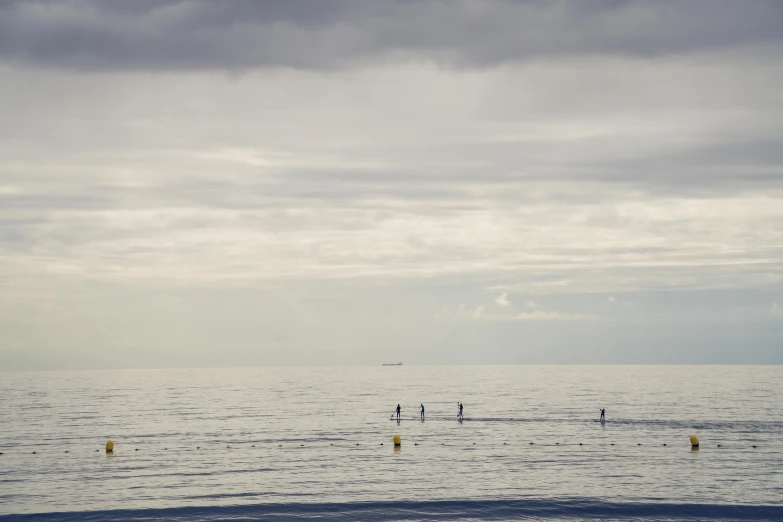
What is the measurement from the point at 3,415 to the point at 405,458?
112379 millimetres

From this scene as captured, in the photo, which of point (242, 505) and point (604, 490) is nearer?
point (242, 505)

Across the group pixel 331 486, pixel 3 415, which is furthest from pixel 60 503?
pixel 3 415

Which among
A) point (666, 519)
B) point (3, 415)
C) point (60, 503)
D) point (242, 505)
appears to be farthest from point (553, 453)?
point (3, 415)

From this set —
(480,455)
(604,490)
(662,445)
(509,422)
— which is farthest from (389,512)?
(509,422)

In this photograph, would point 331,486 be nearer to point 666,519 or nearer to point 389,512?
point 389,512

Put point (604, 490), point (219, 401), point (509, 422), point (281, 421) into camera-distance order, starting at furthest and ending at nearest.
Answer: point (219, 401) < point (281, 421) < point (509, 422) < point (604, 490)

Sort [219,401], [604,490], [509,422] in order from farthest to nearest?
[219,401], [509,422], [604,490]

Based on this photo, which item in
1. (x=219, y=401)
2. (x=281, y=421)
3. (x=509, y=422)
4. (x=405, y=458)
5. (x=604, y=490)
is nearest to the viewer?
(x=604, y=490)

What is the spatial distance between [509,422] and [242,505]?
229ft

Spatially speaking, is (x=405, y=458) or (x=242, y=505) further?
(x=405, y=458)

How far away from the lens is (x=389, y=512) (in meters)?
59.6

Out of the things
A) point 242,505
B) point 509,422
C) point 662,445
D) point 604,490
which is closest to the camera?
point 242,505

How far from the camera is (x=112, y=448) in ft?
307

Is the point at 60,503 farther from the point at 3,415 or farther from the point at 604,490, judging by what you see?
the point at 3,415
